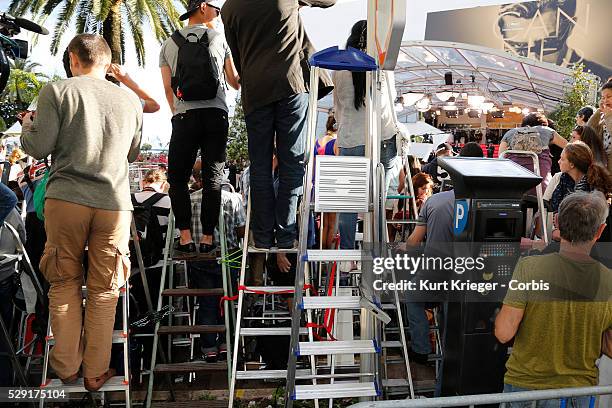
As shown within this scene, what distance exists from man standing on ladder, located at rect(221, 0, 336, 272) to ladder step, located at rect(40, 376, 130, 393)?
→ 1213 mm

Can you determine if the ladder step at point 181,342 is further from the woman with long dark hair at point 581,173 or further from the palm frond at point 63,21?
the palm frond at point 63,21

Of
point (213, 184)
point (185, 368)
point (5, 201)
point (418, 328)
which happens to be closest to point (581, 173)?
point (418, 328)

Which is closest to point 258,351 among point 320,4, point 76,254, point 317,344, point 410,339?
point 410,339

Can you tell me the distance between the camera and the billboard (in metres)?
30.9

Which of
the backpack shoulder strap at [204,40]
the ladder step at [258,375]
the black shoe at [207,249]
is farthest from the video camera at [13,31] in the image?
the ladder step at [258,375]

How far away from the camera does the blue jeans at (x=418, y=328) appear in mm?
4468

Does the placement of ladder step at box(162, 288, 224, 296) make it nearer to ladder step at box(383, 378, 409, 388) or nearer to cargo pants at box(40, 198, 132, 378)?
cargo pants at box(40, 198, 132, 378)

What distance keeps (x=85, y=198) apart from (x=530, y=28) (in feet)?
117

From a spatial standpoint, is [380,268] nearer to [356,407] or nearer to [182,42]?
[356,407]

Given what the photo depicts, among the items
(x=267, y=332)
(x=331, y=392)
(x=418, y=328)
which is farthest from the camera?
(x=418, y=328)

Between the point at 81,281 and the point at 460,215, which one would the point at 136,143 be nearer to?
the point at 81,281

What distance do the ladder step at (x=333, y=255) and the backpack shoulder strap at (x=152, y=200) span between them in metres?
2.03

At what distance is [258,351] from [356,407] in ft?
9.80

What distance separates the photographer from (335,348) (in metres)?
3.14
